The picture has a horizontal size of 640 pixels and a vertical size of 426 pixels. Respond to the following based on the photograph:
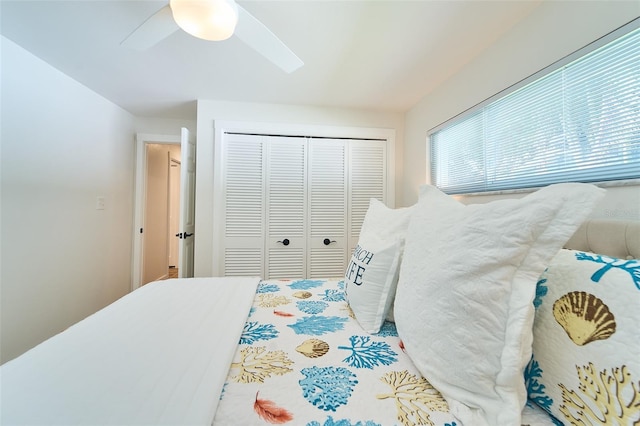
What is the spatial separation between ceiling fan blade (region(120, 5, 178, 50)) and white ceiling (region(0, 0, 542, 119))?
20cm

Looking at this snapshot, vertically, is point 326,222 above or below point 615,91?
below

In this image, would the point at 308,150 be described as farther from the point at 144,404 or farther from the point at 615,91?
the point at 144,404

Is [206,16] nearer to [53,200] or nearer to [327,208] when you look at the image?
[327,208]

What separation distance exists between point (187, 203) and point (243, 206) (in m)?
0.60

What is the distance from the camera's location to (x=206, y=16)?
1036mm

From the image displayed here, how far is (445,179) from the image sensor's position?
208cm

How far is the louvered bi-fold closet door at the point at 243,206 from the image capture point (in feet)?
8.12

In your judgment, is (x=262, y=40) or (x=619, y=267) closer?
(x=619, y=267)

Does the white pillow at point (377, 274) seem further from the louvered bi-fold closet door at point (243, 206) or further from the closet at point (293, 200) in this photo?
the louvered bi-fold closet door at point (243, 206)

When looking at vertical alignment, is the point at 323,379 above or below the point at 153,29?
below

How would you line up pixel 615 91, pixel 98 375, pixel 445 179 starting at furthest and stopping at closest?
pixel 445 179 < pixel 615 91 < pixel 98 375

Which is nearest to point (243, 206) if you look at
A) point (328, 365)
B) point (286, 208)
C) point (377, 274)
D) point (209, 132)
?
point (286, 208)

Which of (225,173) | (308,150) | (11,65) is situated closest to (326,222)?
(308,150)

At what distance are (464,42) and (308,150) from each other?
5.22ft
